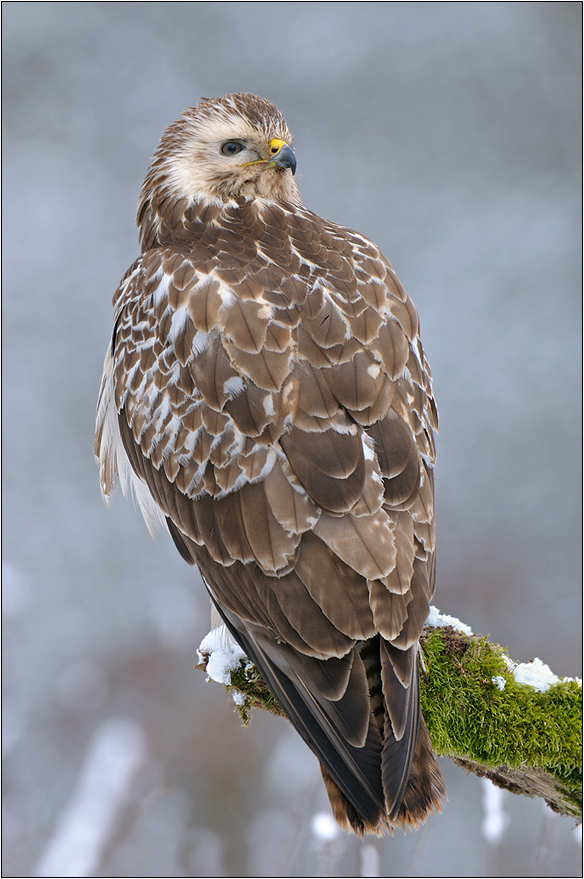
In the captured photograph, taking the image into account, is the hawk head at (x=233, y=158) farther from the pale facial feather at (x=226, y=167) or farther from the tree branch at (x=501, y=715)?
the tree branch at (x=501, y=715)

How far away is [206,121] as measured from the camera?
11.0 ft

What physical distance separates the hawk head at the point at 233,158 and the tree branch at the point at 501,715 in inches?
74.7

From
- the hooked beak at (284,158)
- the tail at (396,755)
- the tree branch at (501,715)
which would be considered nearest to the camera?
the tail at (396,755)

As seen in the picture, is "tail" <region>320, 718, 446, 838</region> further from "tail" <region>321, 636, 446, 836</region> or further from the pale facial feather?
the pale facial feather

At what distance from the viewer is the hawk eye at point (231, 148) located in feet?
10.7

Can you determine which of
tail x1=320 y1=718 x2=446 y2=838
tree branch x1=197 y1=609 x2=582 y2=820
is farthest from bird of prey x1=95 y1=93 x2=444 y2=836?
tree branch x1=197 y1=609 x2=582 y2=820

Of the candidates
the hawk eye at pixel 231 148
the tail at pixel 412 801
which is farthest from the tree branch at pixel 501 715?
the hawk eye at pixel 231 148

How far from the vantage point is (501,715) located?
2574 millimetres

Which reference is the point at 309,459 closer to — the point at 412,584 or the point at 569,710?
the point at 412,584

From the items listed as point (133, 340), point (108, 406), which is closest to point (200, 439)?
point (133, 340)

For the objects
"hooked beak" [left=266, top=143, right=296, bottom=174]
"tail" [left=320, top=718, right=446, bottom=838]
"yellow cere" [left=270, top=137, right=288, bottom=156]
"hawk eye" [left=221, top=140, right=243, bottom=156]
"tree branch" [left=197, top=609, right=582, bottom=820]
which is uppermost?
"hawk eye" [left=221, top=140, right=243, bottom=156]

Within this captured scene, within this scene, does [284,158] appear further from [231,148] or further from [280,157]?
[231,148]

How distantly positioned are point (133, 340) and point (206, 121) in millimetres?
1091

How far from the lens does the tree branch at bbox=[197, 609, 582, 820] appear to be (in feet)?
8.27
